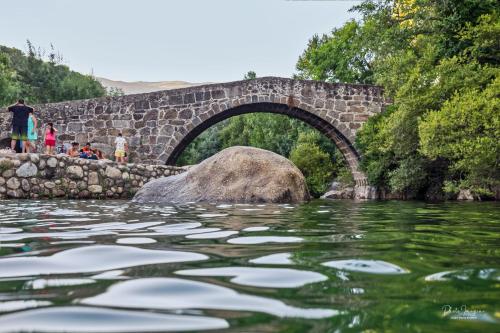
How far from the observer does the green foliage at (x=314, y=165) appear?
2364 cm

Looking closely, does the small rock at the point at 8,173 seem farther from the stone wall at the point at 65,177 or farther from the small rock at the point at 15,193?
the small rock at the point at 15,193

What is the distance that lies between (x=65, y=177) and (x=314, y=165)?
50.5 ft

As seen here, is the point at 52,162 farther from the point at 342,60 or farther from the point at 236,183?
the point at 342,60

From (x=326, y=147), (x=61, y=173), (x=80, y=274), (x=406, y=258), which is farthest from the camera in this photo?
(x=326, y=147)

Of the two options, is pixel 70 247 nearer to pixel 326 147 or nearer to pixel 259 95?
pixel 259 95

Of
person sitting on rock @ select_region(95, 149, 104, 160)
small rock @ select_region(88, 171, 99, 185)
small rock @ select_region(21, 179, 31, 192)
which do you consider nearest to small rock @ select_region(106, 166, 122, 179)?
small rock @ select_region(88, 171, 99, 185)

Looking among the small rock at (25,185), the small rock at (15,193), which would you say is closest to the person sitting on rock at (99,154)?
the small rock at (25,185)

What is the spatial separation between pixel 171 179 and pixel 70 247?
264 inches

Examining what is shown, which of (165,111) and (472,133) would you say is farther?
(165,111)

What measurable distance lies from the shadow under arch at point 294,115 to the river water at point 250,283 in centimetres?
1377

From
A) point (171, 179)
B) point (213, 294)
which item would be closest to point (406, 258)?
point (213, 294)

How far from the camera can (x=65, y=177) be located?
→ 33.4 feet

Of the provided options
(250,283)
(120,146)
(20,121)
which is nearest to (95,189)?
(20,121)

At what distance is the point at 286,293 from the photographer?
4.21 ft
